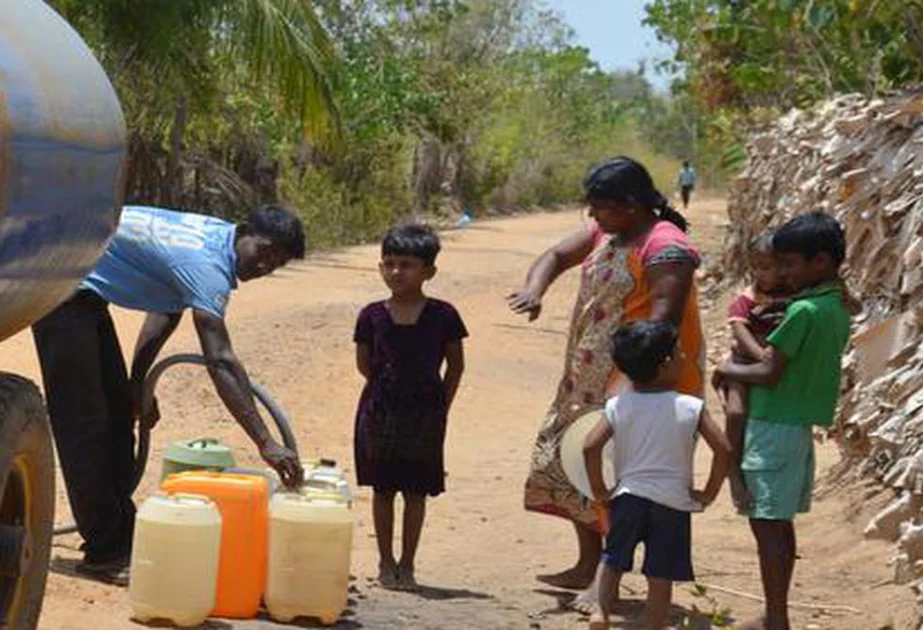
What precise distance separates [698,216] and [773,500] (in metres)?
38.5

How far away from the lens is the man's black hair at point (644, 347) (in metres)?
6.55

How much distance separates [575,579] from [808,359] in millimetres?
1585

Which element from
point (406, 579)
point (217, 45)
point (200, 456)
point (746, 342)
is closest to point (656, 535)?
point (746, 342)

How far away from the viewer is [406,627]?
7133 millimetres

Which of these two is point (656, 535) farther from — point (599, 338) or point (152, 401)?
point (152, 401)

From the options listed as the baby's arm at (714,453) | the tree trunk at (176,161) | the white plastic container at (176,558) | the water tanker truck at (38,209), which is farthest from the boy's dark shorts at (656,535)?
the tree trunk at (176,161)

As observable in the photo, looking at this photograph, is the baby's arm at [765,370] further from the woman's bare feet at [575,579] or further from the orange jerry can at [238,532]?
the orange jerry can at [238,532]

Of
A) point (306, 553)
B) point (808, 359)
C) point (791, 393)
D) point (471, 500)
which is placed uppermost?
point (808, 359)

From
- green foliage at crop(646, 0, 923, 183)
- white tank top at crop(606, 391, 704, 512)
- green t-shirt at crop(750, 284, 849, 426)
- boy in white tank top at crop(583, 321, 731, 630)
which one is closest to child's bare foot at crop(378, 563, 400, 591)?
boy in white tank top at crop(583, 321, 731, 630)

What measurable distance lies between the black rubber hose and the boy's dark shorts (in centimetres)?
112

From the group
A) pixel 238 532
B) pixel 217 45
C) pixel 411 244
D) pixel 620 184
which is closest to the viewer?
pixel 238 532

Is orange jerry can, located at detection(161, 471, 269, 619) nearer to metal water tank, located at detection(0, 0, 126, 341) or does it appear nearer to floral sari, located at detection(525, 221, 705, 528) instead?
metal water tank, located at detection(0, 0, 126, 341)

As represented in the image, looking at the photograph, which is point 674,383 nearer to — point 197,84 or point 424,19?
point 197,84

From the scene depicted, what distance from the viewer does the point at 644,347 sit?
6.55 meters
